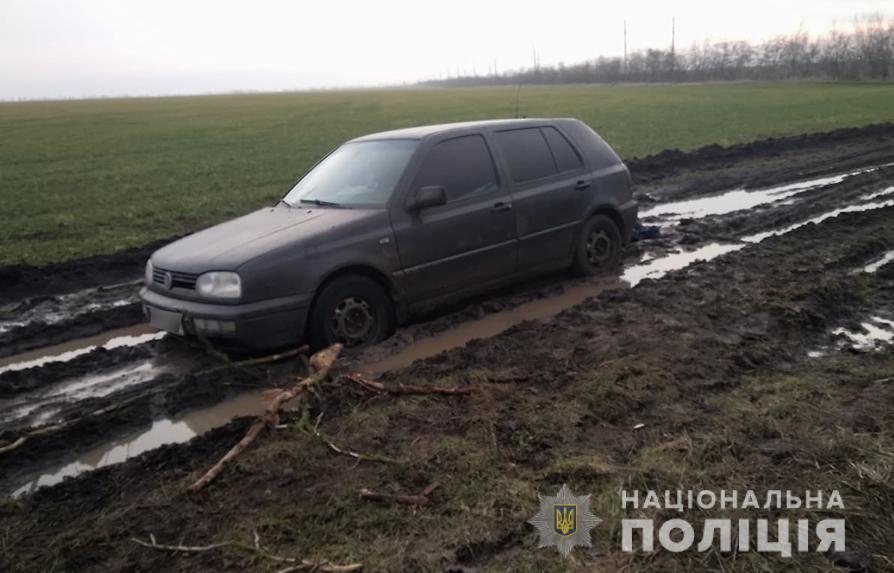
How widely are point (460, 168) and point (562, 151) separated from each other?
1.44 metres

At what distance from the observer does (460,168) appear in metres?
6.45

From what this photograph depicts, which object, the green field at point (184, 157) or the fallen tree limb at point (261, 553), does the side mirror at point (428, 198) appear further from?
the green field at point (184, 157)

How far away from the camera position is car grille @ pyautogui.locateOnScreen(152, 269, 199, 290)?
17.6 ft

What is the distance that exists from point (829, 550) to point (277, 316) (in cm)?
380

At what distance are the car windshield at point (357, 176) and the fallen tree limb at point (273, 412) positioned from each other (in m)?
1.52

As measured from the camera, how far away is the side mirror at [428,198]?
5.88 metres

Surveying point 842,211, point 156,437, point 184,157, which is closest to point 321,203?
point 156,437

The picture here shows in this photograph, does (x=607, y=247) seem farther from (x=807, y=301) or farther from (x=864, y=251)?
(x=864, y=251)

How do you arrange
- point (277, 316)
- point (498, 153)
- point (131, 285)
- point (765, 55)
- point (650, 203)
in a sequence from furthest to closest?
1. point (765, 55)
2. point (650, 203)
3. point (131, 285)
4. point (498, 153)
5. point (277, 316)

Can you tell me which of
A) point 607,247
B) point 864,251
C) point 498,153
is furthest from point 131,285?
point 864,251

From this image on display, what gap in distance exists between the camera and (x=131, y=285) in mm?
8398

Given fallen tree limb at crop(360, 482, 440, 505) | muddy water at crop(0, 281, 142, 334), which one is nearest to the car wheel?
fallen tree limb at crop(360, 482, 440, 505)

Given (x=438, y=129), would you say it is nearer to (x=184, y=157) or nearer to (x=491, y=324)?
(x=491, y=324)

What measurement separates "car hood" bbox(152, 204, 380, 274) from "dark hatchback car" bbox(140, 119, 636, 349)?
0.02 m
